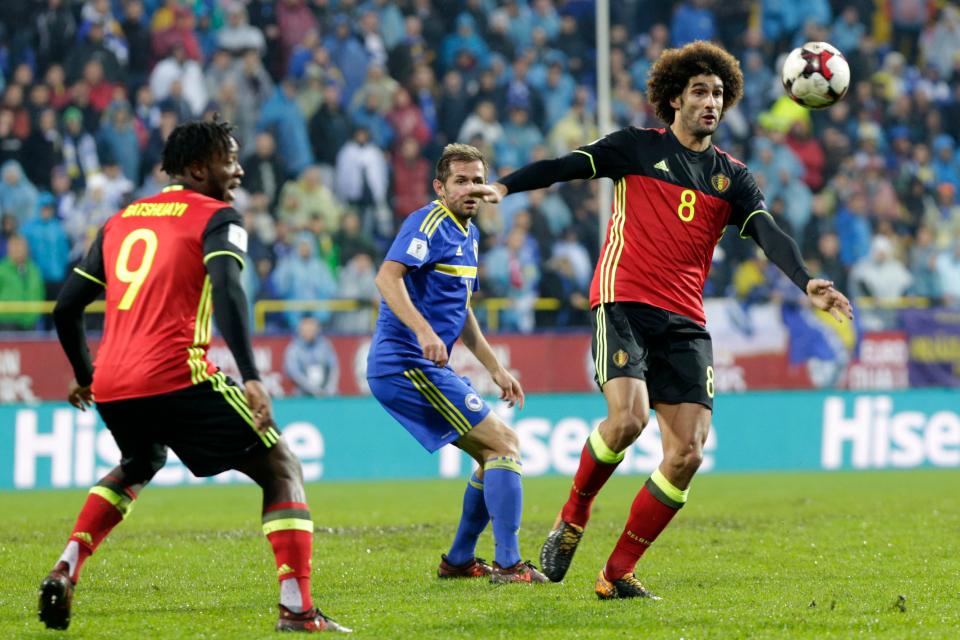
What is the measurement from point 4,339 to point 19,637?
10.1 m

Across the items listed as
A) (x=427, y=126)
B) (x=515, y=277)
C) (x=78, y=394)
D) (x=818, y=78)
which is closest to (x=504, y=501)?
(x=78, y=394)

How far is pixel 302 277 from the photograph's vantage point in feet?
56.3

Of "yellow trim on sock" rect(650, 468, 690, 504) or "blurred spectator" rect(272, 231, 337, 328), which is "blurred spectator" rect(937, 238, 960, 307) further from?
"yellow trim on sock" rect(650, 468, 690, 504)

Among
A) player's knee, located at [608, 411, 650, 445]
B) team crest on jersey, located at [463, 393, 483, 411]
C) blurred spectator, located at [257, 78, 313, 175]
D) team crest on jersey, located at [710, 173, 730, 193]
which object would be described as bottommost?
player's knee, located at [608, 411, 650, 445]

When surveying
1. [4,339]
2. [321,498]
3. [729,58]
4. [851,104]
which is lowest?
[321,498]

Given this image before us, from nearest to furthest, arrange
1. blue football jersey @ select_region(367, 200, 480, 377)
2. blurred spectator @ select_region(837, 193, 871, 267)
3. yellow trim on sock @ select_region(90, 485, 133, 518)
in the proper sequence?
yellow trim on sock @ select_region(90, 485, 133, 518) < blue football jersey @ select_region(367, 200, 480, 377) < blurred spectator @ select_region(837, 193, 871, 267)

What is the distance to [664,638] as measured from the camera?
5531mm

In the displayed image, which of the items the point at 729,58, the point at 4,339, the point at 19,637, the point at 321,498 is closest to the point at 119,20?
the point at 4,339

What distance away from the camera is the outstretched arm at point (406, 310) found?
6.59m

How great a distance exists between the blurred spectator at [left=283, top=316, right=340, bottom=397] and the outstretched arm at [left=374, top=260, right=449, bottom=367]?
28.7 feet

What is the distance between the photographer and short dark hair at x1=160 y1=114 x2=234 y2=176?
5.65 meters

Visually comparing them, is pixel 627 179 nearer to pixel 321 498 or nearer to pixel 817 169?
pixel 321 498

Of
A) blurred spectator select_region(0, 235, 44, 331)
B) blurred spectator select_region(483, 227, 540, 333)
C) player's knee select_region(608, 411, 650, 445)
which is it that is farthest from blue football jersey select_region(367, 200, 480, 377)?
blurred spectator select_region(483, 227, 540, 333)

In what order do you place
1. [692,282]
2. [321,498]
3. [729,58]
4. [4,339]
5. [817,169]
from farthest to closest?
[817,169] < [4,339] < [321,498] < [729,58] < [692,282]
